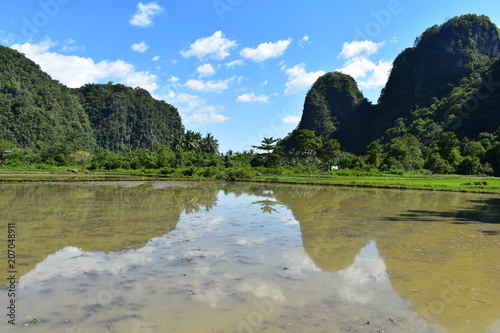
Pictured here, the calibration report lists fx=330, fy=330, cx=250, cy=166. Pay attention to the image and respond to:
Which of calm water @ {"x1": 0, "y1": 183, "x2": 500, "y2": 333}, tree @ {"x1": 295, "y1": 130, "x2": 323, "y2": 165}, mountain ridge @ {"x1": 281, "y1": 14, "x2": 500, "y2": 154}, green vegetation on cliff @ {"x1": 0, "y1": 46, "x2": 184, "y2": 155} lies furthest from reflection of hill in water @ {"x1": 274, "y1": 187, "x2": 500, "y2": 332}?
green vegetation on cliff @ {"x1": 0, "y1": 46, "x2": 184, "y2": 155}

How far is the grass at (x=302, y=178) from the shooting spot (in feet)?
101

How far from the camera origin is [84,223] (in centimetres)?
1295

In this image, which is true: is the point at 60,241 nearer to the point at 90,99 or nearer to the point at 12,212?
the point at 12,212

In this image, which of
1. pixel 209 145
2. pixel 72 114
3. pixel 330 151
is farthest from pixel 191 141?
pixel 72 114

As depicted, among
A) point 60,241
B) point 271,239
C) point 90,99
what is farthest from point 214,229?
point 90,99

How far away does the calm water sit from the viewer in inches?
208

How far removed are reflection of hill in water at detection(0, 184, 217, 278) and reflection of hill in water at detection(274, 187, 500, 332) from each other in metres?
5.71

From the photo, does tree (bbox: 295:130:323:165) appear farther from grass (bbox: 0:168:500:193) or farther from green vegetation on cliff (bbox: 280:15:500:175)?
grass (bbox: 0:168:500:193)

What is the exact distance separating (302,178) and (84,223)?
31301mm

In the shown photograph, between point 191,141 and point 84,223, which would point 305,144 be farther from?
point 84,223

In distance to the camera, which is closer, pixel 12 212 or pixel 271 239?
pixel 271 239

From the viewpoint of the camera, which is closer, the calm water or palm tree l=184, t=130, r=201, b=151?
the calm water

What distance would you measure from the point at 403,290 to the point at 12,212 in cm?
1629

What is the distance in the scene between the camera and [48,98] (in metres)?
106
